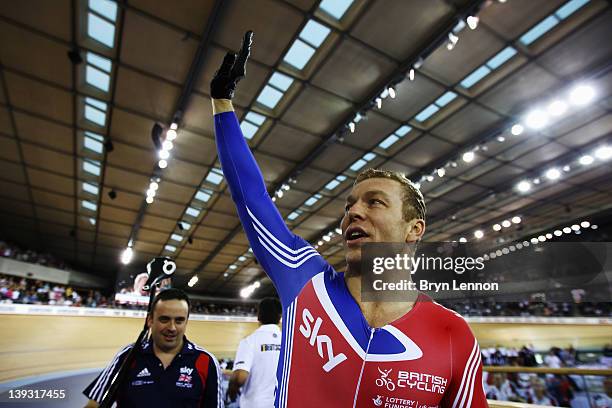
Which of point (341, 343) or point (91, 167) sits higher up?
point (91, 167)

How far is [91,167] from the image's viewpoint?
41.2 ft

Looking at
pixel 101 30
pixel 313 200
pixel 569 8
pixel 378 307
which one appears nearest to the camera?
pixel 378 307

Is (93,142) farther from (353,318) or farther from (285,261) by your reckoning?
(353,318)

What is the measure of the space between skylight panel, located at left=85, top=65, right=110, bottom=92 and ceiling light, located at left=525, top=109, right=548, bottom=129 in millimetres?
10640

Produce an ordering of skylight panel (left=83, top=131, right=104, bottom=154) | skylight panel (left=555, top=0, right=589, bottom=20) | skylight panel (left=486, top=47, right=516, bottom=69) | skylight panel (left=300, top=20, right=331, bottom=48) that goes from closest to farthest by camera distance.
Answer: skylight panel (left=555, top=0, right=589, bottom=20), skylight panel (left=300, top=20, right=331, bottom=48), skylight panel (left=486, top=47, right=516, bottom=69), skylight panel (left=83, top=131, right=104, bottom=154)

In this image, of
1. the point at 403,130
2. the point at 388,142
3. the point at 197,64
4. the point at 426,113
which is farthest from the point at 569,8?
the point at 197,64

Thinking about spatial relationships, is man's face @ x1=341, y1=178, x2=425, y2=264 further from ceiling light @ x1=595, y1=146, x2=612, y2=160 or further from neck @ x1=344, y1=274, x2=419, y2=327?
ceiling light @ x1=595, y1=146, x2=612, y2=160

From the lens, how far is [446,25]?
258 inches

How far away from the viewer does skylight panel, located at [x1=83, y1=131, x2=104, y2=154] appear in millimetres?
10695

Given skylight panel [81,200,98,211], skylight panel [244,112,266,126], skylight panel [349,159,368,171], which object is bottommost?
skylight panel [81,200,98,211]

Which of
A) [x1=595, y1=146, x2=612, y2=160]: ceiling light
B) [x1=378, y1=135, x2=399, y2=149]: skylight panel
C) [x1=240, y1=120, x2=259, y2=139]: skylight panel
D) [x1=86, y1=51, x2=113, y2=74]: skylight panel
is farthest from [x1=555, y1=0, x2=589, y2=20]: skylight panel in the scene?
[x1=86, y1=51, x2=113, y2=74]: skylight panel

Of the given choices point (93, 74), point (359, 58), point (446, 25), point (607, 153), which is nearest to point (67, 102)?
point (93, 74)

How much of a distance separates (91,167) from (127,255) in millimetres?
11884

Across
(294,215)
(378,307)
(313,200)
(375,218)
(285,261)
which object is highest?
(313,200)
